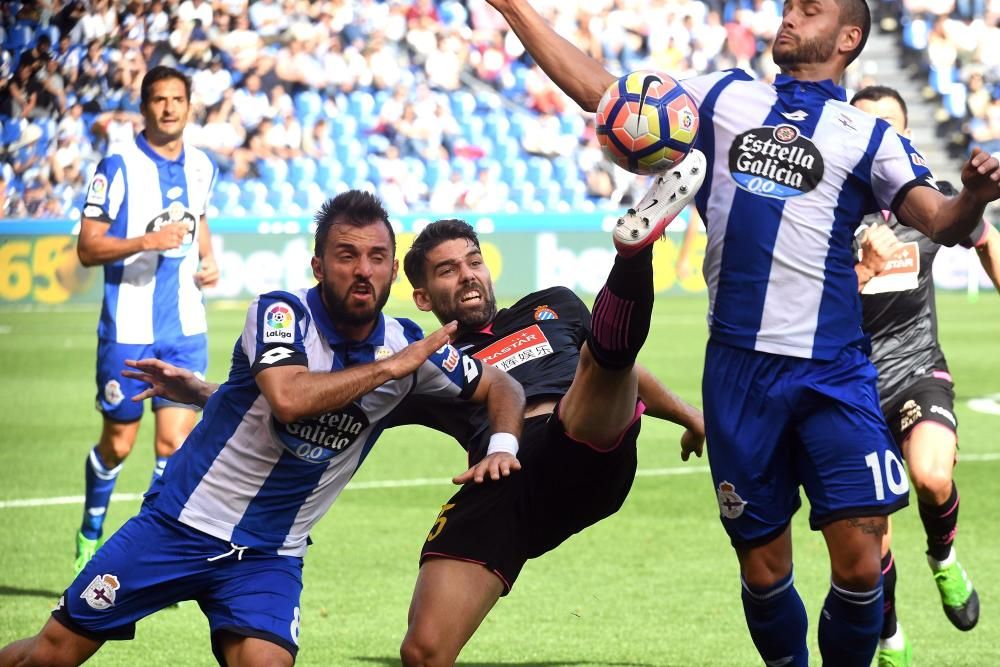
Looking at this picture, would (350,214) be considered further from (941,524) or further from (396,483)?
(396,483)

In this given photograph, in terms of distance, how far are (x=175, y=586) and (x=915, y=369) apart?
3.51 m

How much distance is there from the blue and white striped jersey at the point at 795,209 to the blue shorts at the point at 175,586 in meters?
1.61

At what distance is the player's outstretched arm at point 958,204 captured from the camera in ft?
13.4

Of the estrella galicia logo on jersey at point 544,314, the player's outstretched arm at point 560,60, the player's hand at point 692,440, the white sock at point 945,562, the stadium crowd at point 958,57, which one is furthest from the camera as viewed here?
the stadium crowd at point 958,57

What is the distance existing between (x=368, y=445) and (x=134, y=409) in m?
3.38

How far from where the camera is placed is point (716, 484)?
4730 mm

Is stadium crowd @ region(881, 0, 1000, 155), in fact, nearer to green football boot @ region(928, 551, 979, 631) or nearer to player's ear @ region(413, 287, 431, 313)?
green football boot @ region(928, 551, 979, 631)

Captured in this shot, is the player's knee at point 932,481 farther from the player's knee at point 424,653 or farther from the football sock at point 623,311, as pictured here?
the player's knee at point 424,653

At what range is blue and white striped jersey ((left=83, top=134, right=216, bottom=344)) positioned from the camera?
301 inches

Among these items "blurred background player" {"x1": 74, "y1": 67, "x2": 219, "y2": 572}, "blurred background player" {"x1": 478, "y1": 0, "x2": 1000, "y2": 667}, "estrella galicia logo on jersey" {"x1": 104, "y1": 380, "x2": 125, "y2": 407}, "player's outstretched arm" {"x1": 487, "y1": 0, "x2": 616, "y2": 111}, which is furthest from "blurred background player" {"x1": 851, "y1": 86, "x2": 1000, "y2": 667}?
"estrella galicia logo on jersey" {"x1": 104, "y1": 380, "x2": 125, "y2": 407}

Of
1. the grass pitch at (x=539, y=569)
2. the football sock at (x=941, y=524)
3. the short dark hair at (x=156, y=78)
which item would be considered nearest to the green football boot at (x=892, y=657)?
the grass pitch at (x=539, y=569)

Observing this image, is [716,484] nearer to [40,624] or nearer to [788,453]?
[788,453]

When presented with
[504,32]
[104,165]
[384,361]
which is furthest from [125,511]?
[504,32]

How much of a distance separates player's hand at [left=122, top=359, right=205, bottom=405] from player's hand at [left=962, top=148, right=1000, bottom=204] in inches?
97.3
